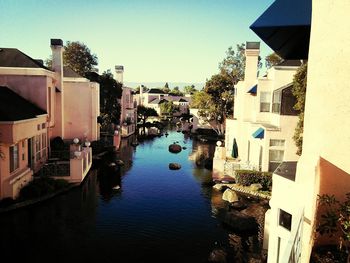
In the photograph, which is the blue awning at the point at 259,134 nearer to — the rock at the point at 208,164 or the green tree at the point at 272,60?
the rock at the point at 208,164

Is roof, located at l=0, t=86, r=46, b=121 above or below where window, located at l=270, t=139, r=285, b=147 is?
above

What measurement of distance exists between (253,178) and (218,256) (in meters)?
12.1

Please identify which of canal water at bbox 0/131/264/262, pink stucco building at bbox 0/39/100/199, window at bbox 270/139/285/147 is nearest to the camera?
canal water at bbox 0/131/264/262

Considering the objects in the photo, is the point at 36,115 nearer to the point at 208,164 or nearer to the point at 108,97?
the point at 208,164

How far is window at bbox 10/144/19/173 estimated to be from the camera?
72.0ft

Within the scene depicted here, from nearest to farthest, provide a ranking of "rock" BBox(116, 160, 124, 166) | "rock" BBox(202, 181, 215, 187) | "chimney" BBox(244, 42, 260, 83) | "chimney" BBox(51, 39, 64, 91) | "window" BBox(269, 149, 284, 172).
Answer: "window" BBox(269, 149, 284, 172) → "rock" BBox(202, 181, 215, 187) → "chimney" BBox(244, 42, 260, 83) → "chimney" BBox(51, 39, 64, 91) → "rock" BBox(116, 160, 124, 166)

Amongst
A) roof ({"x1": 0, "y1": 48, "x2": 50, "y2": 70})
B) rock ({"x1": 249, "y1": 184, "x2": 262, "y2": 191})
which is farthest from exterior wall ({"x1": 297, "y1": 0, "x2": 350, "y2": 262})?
roof ({"x1": 0, "y1": 48, "x2": 50, "y2": 70})

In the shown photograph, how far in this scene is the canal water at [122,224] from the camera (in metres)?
16.0

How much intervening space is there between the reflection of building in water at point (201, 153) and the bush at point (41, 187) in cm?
1707

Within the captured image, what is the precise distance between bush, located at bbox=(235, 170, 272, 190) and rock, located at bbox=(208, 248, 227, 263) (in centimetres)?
1141

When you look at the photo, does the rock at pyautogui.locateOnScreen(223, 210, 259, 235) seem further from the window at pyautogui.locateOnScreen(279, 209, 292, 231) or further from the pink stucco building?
the pink stucco building

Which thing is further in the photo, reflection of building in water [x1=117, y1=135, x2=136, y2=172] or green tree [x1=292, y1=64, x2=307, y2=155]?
reflection of building in water [x1=117, y1=135, x2=136, y2=172]

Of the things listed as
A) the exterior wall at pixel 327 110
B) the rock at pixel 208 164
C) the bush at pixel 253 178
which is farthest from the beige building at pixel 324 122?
the rock at pixel 208 164

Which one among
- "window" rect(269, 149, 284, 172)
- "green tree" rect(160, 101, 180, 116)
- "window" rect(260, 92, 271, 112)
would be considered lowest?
"window" rect(269, 149, 284, 172)
